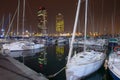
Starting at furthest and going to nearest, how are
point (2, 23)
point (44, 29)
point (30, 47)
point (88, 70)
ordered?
1. point (44, 29)
2. point (2, 23)
3. point (30, 47)
4. point (88, 70)

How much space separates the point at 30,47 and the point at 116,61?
28690mm

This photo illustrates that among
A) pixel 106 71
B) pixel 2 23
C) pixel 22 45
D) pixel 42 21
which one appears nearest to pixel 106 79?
pixel 106 71

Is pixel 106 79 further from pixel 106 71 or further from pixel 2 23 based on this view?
pixel 2 23

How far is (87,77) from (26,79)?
6194 mm

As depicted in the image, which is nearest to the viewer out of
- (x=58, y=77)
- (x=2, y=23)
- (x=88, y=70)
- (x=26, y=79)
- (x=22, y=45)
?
(x=26, y=79)

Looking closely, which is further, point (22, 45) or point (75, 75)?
point (22, 45)

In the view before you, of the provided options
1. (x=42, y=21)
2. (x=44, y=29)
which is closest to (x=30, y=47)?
(x=44, y=29)

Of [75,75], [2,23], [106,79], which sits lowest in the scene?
[106,79]

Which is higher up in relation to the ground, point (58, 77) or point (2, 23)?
point (2, 23)

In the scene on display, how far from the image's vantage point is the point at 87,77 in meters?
17.6

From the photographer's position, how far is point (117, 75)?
14.1 m

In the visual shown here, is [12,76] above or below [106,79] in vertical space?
above

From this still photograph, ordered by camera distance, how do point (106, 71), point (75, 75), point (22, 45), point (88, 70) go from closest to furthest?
point (75, 75)
point (88, 70)
point (106, 71)
point (22, 45)

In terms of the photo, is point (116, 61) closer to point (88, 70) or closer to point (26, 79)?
point (88, 70)
